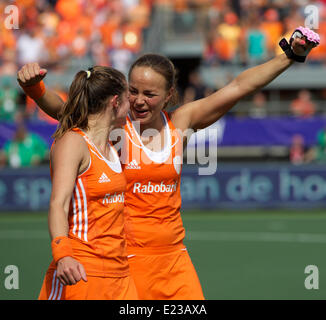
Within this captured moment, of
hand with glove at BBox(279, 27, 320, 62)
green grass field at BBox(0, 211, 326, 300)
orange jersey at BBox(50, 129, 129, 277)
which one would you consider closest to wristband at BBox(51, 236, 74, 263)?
orange jersey at BBox(50, 129, 129, 277)

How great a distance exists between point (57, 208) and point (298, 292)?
178 inches

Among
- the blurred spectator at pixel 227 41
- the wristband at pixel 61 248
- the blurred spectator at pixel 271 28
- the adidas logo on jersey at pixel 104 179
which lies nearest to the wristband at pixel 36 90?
the adidas logo on jersey at pixel 104 179

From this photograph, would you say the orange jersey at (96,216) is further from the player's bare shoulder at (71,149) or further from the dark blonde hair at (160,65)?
the dark blonde hair at (160,65)

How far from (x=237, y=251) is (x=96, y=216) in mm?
6536

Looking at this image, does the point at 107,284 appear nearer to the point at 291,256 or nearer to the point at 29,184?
the point at 291,256

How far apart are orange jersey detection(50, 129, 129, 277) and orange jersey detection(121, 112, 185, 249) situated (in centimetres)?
56

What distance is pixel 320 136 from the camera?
1528 centimetres

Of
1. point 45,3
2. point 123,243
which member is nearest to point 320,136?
point 45,3

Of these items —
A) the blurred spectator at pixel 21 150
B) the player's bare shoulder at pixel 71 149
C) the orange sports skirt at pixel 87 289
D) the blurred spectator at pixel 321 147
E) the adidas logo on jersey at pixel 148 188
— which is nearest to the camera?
the player's bare shoulder at pixel 71 149

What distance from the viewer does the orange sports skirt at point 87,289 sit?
355 cm

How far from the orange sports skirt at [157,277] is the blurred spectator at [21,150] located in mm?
10797

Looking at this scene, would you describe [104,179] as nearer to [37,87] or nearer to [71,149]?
[71,149]

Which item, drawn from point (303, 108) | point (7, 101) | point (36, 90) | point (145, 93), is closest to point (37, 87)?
point (36, 90)

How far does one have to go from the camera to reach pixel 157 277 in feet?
14.1
